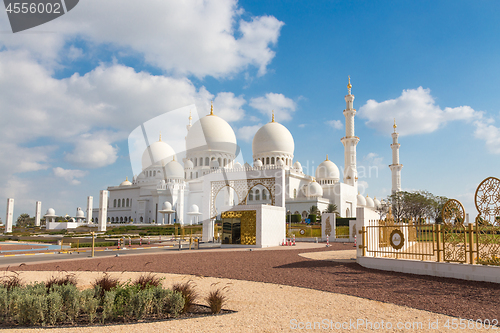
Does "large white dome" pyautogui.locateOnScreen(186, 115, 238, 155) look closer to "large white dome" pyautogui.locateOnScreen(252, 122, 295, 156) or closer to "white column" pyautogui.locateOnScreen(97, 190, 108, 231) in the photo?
"large white dome" pyautogui.locateOnScreen(252, 122, 295, 156)

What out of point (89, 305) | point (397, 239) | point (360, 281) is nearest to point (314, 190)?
point (397, 239)

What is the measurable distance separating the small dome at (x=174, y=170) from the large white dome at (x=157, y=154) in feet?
12.9

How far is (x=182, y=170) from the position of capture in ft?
209

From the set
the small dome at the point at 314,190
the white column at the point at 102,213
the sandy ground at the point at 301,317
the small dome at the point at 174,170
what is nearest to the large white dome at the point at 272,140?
the small dome at the point at 314,190

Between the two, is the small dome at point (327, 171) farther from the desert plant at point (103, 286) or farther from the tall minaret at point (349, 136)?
the desert plant at point (103, 286)

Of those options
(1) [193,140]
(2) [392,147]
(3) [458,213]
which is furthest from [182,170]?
(3) [458,213]

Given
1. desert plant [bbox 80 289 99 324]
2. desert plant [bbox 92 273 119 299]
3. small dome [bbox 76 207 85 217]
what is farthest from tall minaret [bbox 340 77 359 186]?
small dome [bbox 76 207 85 217]

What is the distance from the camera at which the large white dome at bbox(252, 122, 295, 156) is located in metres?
53.4

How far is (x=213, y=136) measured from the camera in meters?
57.6

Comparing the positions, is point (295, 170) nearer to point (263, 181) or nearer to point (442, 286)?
point (263, 181)

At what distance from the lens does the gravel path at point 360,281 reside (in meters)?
6.65

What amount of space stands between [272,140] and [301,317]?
48072 millimetres

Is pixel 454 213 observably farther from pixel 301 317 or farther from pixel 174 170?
pixel 174 170

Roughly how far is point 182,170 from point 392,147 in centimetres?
3847
